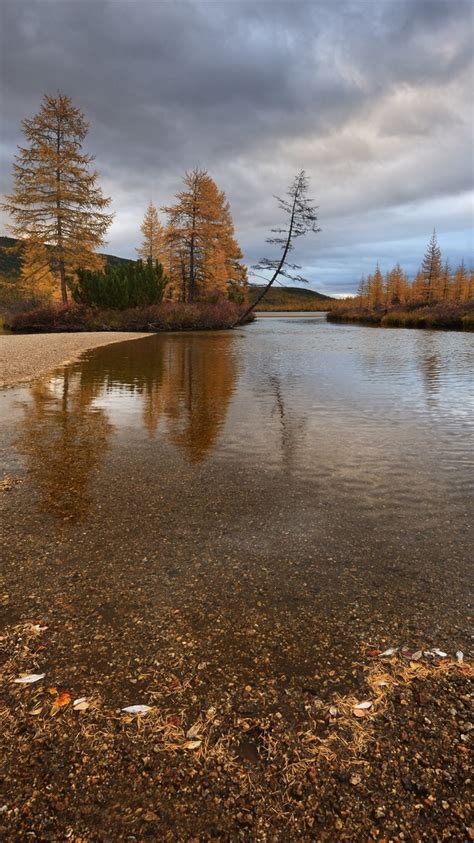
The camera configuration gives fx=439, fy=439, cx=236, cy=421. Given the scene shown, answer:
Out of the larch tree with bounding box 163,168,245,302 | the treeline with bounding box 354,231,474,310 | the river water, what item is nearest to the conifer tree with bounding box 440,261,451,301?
the treeline with bounding box 354,231,474,310

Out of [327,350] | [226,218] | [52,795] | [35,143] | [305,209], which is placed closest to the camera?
[52,795]

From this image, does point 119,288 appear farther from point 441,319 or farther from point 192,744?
point 192,744

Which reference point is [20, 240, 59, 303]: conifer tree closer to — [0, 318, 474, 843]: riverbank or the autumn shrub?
the autumn shrub

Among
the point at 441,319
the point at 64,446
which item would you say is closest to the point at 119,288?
the point at 64,446

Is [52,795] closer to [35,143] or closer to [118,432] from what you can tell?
[118,432]

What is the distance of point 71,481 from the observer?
5.93 meters

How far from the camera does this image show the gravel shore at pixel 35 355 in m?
15.2

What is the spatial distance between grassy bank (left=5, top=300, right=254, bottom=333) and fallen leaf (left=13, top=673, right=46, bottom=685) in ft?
125

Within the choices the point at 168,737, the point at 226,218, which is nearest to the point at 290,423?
the point at 168,737

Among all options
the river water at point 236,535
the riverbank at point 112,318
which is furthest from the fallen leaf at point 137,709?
the riverbank at point 112,318

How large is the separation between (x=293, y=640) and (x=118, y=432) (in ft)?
20.3

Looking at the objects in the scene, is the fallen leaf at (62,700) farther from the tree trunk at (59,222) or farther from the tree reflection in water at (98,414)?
the tree trunk at (59,222)

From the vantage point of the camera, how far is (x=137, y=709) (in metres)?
2.50

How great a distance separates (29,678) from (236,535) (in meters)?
2.28
